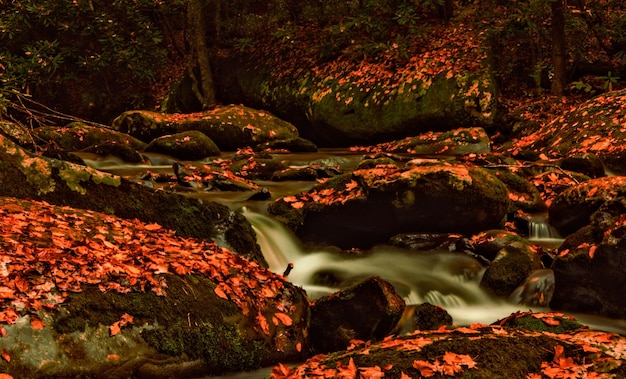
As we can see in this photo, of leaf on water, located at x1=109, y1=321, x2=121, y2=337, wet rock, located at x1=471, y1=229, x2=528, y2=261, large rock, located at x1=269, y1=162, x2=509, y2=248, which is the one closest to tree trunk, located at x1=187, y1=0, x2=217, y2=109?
large rock, located at x1=269, y1=162, x2=509, y2=248

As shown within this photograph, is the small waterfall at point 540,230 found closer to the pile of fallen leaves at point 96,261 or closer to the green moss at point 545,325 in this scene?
the green moss at point 545,325

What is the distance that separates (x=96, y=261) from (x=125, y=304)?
0.53 metres

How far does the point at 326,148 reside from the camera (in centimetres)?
1641

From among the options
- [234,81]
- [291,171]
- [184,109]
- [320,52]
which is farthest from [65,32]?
[291,171]

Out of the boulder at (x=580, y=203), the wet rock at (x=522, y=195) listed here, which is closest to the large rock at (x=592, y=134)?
the wet rock at (x=522, y=195)

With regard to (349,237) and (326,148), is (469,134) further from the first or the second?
(349,237)

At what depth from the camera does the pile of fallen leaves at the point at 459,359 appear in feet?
10.2

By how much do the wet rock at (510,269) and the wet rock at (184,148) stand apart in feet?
27.8

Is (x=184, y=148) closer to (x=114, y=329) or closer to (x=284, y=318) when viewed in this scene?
(x=284, y=318)

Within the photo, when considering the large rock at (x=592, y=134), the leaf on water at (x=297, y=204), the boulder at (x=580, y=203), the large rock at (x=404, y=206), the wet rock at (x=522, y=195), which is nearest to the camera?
the boulder at (x=580, y=203)

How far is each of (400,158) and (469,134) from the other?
2.71 metres

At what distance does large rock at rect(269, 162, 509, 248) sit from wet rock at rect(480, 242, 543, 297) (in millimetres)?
1081

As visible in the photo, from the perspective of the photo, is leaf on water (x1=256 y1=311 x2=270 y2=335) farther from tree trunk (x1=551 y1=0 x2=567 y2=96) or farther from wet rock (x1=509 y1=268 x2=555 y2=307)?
tree trunk (x1=551 y1=0 x2=567 y2=96)

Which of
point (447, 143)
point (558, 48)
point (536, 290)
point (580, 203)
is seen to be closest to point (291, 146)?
point (447, 143)
